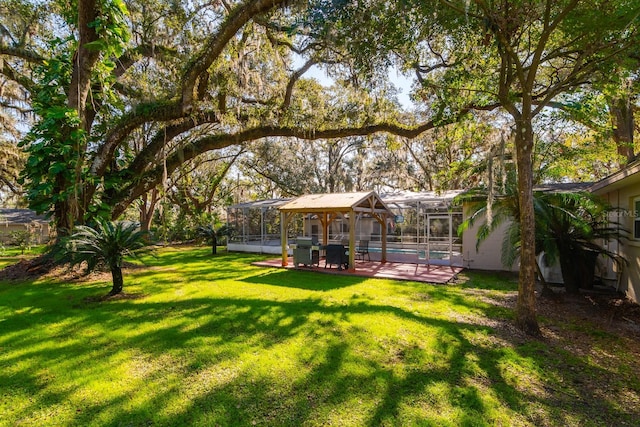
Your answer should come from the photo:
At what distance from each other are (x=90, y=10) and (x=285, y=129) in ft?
17.0

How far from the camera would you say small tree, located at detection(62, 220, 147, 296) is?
19.4ft

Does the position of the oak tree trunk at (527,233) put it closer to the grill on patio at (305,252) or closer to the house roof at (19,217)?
the grill on patio at (305,252)

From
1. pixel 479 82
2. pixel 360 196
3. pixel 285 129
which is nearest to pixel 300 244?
pixel 360 196

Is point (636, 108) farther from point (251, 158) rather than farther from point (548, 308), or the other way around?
point (251, 158)

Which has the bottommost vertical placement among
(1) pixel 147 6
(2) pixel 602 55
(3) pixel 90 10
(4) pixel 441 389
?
(4) pixel 441 389

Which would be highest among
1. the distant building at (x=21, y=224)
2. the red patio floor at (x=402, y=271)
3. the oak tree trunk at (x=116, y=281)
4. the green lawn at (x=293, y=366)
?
the distant building at (x=21, y=224)

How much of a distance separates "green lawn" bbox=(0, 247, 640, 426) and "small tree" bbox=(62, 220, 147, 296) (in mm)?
794

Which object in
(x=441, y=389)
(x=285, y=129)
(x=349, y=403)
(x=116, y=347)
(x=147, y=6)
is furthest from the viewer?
(x=285, y=129)

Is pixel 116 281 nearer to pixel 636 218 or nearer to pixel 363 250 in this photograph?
pixel 363 250

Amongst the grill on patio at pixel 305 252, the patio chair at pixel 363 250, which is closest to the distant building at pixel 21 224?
the grill on patio at pixel 305 252

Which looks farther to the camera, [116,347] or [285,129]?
[285,129]

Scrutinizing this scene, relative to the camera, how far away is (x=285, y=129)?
995 centimetres

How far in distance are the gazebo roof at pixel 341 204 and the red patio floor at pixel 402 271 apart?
193 cm

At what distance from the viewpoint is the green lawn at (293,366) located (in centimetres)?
279
